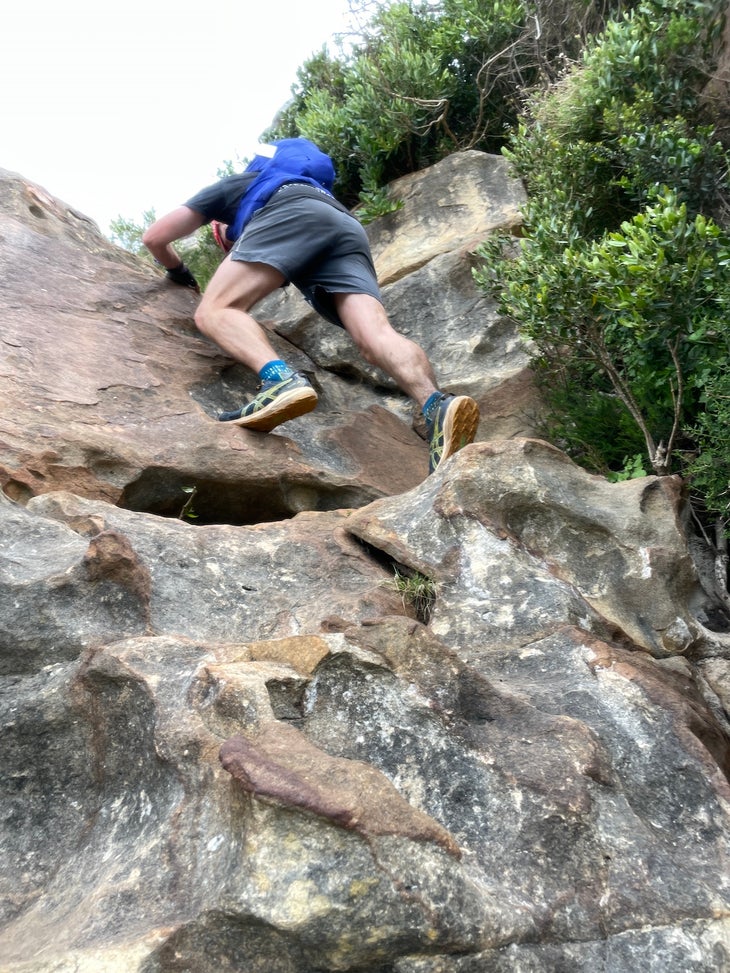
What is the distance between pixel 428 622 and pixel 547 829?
102cm

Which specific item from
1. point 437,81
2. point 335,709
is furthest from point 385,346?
point 437,81

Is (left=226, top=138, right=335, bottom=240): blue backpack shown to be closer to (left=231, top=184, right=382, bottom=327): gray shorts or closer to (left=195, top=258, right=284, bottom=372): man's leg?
(left=231, top=184, right=382, bottom=327): gray shorts

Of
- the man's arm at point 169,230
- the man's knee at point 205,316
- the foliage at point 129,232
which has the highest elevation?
the man's arm at point 169,230

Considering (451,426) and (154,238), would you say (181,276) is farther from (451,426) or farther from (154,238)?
(451,426)

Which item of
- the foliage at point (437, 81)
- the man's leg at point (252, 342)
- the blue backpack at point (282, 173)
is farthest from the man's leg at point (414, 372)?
the foliage at point (437, 81)

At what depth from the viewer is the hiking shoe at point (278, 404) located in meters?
4.20

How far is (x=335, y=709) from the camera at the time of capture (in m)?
2.43

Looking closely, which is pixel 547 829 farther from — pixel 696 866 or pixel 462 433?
pixel 462 433

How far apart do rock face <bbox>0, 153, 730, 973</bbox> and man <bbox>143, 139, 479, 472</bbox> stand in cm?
36

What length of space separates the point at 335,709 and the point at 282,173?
3.55 meters

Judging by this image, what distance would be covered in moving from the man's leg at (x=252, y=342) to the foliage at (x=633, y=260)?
122 centimetres

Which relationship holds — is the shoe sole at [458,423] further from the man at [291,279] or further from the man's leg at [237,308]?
the man's leg at [237,308]

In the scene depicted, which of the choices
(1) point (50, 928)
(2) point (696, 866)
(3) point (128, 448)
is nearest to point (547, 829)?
(2) point (696, 866)

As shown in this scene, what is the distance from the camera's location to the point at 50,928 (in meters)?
2.01
